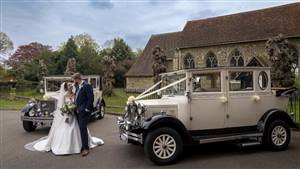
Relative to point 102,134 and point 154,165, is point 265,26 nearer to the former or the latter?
point 102,134

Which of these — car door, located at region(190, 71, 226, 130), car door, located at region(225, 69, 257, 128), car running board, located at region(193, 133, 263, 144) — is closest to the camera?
car running board, located at region(193, 133, 263, 144)

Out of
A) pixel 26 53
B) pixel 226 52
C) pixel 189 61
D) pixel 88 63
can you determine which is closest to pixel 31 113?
pixel 226 52

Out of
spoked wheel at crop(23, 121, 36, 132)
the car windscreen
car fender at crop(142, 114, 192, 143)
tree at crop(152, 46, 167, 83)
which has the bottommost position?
spoked wheel at crop(23, 121, 36, 132)

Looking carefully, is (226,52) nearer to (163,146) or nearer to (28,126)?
(28,126)

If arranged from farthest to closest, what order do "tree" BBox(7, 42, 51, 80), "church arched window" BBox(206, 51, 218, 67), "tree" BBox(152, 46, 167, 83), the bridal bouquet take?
"tree" BBox(7, 42, 51, 80) < "church arched window" BBox(206, 51, 218, 67) < "tree" BBox(152, 46, 167, 83) < the bridal bouquet

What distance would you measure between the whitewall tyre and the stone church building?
20659mm

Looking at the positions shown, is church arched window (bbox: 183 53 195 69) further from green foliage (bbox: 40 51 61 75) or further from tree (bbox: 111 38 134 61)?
tree (bbox: 111 38 134 61)

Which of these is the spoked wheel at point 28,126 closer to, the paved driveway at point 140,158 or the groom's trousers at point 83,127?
the paved driveway at point 140,158

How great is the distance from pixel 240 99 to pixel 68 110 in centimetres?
433

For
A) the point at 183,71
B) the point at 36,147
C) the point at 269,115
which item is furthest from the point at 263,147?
the point at 36,147

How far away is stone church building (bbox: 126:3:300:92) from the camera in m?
26.4

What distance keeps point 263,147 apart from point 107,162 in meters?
4.07

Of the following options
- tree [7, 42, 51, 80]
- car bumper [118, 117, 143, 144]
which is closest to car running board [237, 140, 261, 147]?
car bumper [118, 117, 143, 144]

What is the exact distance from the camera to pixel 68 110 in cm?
811
